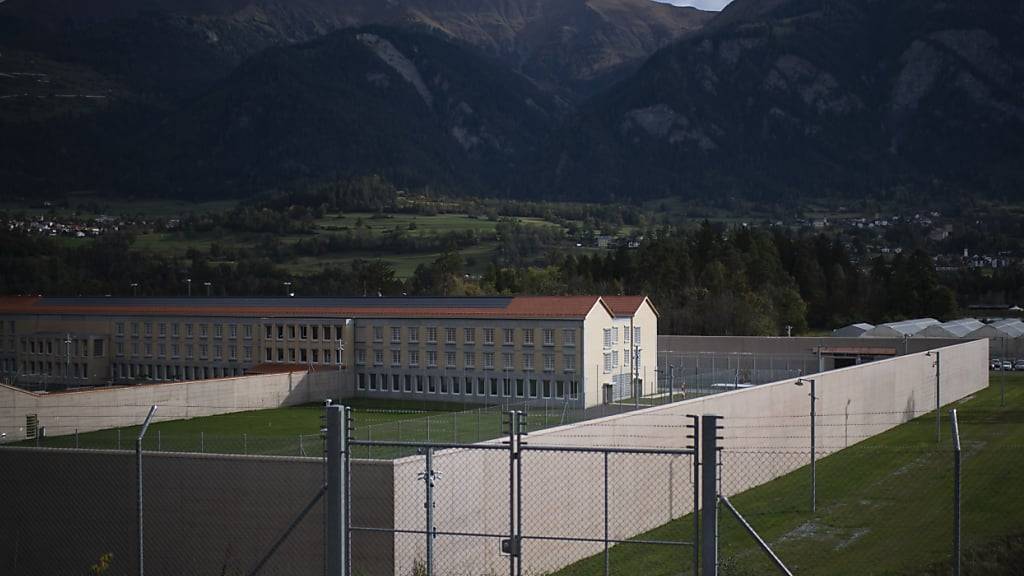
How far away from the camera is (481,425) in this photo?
39375mm

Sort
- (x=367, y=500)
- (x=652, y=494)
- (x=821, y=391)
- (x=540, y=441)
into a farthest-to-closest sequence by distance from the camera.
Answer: (x=821, y=391) < (x=652, y=494) < (x=540, y=441) < (x=367, y=500)

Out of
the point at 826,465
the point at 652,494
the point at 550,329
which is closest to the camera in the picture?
the point at 652,494

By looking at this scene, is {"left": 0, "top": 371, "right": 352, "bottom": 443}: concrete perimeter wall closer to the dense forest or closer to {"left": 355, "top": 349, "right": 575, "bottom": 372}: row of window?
{"left": 355, "top": 349, "right": 575, "bottom": 372}: row of window

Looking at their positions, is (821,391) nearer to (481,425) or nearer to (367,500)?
(481,425)

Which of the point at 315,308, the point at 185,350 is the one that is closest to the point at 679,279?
the point at 315,308

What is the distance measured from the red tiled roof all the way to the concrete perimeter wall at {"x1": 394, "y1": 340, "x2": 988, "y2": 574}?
2050 cm

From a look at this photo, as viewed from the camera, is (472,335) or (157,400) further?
(472,335)

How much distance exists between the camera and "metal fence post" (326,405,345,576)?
12602 millimetres

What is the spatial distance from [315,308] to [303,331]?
144 centimetres

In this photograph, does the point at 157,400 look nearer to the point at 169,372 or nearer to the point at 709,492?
the point at 169,372

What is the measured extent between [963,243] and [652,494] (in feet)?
617

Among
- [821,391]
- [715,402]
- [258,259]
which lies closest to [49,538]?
[715,402]

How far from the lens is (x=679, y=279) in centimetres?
9906

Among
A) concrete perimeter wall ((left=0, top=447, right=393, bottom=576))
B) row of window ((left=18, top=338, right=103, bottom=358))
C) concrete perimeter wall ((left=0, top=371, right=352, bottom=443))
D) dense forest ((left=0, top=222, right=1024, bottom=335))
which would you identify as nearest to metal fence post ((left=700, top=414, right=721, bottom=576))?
concrete perimeter wall ((left=0, top=447, right=393, bottom=576))
